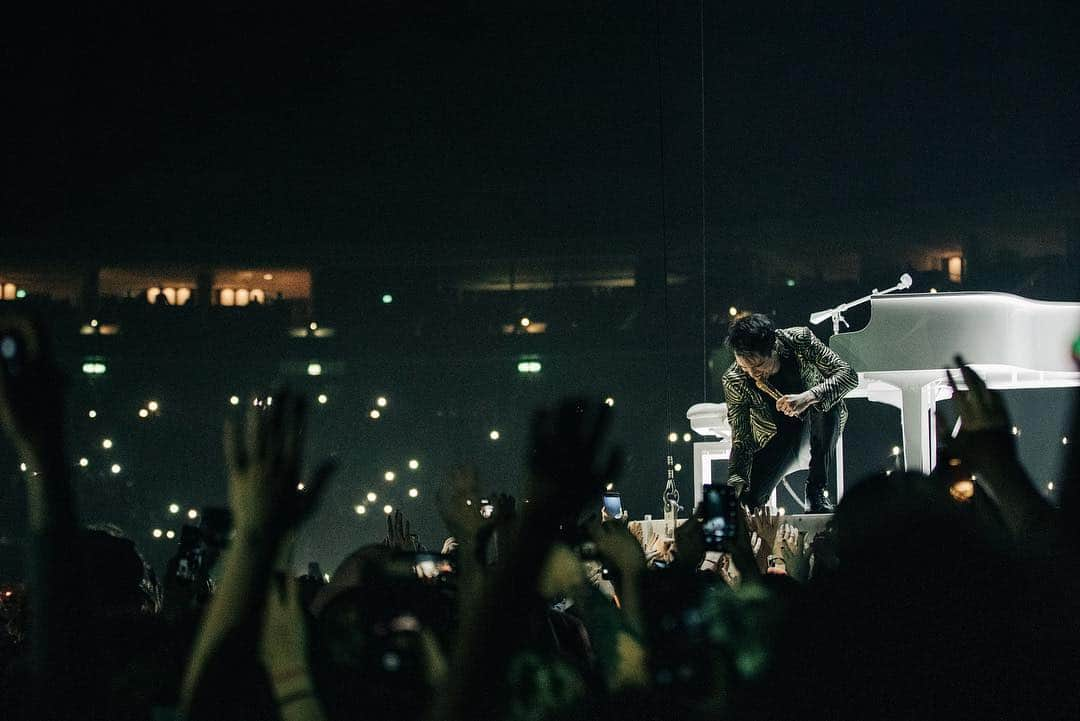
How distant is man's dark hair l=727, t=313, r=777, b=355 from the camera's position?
26.8 feet

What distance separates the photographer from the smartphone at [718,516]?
10.1 ft

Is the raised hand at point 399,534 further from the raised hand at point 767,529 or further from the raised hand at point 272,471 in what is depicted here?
the raised hand at point 272,471

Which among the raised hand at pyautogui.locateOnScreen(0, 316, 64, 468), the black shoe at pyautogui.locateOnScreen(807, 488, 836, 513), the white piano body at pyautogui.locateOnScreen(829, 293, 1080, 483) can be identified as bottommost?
the black shoe at pyautogui.locateOnScreen(807, 488, 836, 513)

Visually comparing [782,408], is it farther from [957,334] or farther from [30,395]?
[30,395]

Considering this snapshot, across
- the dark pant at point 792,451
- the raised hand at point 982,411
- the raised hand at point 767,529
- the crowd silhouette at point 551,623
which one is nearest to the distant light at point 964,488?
the crowd silhouette at point 551,623

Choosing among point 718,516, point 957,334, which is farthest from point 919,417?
point 718,516

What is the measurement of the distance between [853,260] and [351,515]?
401 inches

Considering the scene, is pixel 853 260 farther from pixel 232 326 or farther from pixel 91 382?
pixel 91 382

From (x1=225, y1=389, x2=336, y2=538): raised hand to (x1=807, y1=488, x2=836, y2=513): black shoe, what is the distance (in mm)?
6899

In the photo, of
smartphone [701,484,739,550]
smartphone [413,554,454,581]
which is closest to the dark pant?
smartphone [701,484,739,550]

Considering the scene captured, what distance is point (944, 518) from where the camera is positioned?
2102 millimetres

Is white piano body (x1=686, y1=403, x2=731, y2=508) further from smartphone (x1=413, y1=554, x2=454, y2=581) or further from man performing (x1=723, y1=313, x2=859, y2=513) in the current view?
smartphone (x1=413, y1=554, x2=454, y2=581)

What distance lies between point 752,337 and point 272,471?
21.6ft

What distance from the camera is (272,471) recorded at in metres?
1.86
